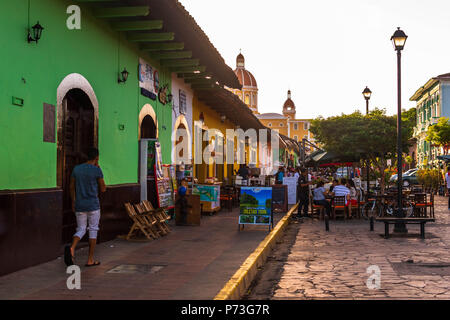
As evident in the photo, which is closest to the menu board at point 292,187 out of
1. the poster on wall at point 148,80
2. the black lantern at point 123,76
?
the poster on wall at point 148,80

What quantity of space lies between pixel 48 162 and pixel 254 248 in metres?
3.73

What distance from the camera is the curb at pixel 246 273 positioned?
19.6ft

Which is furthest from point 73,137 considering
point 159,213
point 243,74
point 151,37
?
point 243,74

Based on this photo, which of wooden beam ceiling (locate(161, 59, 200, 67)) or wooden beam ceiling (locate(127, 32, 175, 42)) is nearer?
wooden beam ceiling (locate(127, 32, 175, 42))

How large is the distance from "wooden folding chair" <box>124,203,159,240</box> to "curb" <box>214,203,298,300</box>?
2.13m

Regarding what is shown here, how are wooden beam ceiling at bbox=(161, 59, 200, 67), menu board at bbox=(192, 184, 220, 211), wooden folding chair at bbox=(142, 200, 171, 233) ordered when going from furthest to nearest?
menu board at bbox=(192, 184, 220, 211), wooden beam ceiling at bbox=(161, 59, 200, 67), wooden folding chair at bbox=(142, 200, 171, 233)

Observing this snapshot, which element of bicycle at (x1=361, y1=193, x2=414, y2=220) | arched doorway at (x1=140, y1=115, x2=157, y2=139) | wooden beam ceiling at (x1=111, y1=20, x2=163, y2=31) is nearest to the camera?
wooden beam ceiling at (x1=111, y1=20, x2=163, y2=31)

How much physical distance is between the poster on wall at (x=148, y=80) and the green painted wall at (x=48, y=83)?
0.65 meters

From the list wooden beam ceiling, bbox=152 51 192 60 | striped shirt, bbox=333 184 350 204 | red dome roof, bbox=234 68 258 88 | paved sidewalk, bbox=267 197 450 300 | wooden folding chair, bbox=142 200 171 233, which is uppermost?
red dome roof, bbox=234 68 258 88

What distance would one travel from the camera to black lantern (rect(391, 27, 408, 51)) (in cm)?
1264

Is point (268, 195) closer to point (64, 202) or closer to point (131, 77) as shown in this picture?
point (131, 77)

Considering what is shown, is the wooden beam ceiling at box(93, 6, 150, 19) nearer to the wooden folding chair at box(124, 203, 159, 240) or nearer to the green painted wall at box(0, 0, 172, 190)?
the green painted wall at box(0, 0, 172, 190)

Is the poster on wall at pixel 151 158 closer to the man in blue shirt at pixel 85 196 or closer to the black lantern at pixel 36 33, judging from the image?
the man in blue shirt at pixel 85 196

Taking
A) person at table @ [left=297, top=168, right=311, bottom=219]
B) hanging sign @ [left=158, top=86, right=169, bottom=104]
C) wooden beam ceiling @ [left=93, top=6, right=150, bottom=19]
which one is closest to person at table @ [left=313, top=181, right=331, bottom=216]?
person at table @ [left=297, top=168, right=311, bottom=219]
